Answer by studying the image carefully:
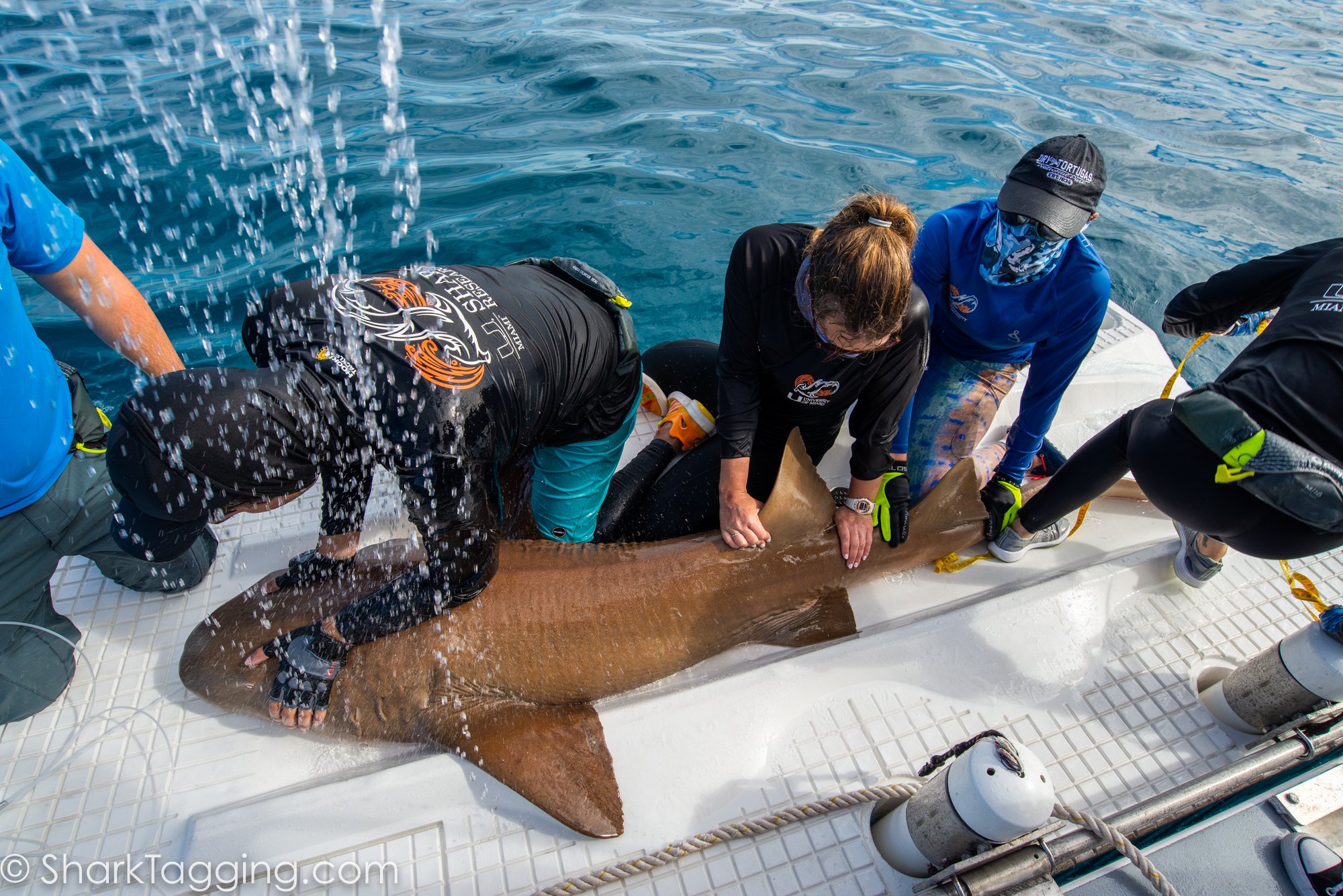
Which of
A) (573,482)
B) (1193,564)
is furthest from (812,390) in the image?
(1193,564)

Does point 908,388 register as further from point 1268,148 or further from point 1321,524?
point 1268,148

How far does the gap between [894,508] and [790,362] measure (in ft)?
→ 2.65

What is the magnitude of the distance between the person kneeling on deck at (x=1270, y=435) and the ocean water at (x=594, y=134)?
11.2ft

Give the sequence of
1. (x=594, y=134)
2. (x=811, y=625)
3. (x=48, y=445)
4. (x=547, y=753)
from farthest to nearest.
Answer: (x=594, y=134) → (x=811, y=625) → (x=48, y=445) → (x=547, y=753)

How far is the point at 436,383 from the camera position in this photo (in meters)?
1.96

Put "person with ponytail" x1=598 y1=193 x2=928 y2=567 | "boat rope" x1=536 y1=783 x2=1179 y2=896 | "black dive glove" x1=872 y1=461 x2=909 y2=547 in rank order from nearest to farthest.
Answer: "boat rope" x1=536 y1=783 x2=1179 y2=896 < "person with ponytail" x1=598 y1=193 x2=928 y2=567 < "black dive glove" x1=872 y1=461 x2=909 y2=547

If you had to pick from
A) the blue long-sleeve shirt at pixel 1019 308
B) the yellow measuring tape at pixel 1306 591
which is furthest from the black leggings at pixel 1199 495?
the yellow measuring tape at pixel 1306 591

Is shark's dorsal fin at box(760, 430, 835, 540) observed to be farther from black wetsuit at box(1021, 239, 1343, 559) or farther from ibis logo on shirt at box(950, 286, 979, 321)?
black wetsuit at box(1021, 239, 1343, 559)

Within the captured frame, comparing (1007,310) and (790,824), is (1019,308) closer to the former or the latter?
(1007,310)

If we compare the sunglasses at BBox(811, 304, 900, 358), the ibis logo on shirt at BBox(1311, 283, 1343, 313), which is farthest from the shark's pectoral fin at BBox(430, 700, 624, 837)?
the ibis logo on shirt at BBox(1311, 283, 1343, 313)

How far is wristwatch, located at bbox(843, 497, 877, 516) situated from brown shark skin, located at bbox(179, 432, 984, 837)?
4.5 inches

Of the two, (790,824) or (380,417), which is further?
(790,824)

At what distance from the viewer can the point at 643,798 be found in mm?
2363

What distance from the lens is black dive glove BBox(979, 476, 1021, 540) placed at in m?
3.19
